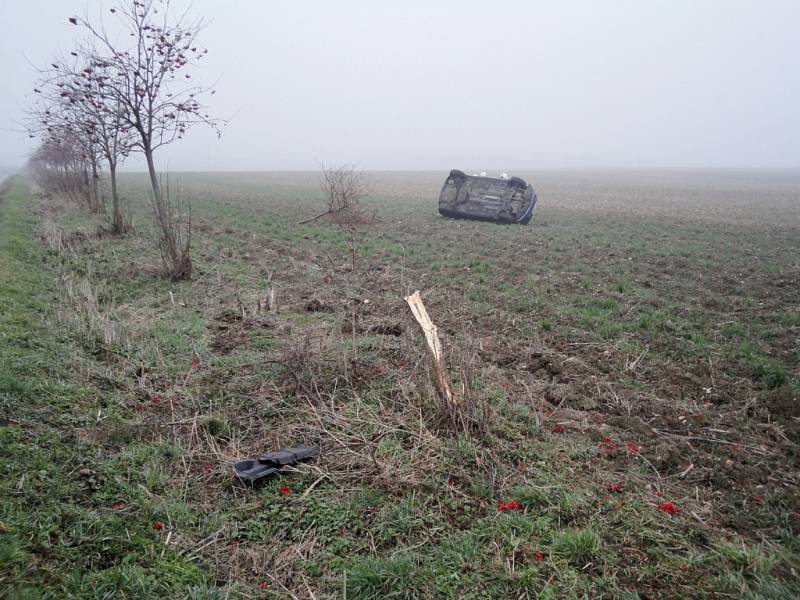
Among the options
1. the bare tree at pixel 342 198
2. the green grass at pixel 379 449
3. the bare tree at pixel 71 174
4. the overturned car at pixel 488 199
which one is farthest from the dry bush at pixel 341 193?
the green grass at pixel 379 449

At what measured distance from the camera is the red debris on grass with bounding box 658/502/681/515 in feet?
11.4

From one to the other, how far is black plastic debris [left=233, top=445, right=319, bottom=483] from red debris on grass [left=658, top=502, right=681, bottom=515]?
103 inches

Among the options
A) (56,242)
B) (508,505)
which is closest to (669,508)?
(508,505)

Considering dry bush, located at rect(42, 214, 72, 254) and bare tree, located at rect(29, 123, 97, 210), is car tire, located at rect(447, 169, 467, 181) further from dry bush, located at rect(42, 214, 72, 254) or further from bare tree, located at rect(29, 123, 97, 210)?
dry bush, located at rect(42, 214, 72, 254)

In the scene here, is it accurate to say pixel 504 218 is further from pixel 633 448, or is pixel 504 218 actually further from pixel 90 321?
pixel 633 448

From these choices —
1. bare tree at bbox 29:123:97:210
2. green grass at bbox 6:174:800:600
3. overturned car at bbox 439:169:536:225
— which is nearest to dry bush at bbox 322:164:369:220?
overturned car at bbox 439:169:536:225

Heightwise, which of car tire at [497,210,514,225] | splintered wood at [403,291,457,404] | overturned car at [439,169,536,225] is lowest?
splintered wood at [403,291,457,404]

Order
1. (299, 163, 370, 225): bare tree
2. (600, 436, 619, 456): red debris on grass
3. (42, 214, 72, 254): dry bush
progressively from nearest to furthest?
(600, 436, 619, 456): red debris on grass, (42, 214, 72, 254): dry bush, (299, 163, 370, 225): bare tree

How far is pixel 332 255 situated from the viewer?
12859 millimetres

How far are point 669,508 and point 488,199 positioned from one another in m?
17.4

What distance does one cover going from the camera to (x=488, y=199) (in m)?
20.0

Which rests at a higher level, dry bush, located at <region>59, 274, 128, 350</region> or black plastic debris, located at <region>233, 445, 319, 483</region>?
dry bush, located at <region>59, 274, 128, 350</region>

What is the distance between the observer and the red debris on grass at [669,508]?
3.47 meters

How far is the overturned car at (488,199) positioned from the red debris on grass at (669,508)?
1635cm
